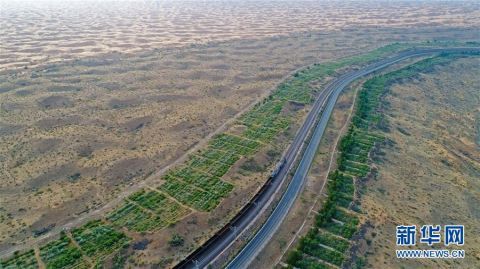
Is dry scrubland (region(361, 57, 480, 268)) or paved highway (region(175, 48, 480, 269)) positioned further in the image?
dry scrubland (region(361, 57, 480, 268))

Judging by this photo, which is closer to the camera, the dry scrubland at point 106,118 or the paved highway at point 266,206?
the paved highway at point 266,206

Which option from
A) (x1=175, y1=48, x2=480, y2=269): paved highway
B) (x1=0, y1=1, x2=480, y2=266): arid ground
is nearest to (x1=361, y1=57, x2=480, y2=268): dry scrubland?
(x1=175, y1=48, x2=480, y2=269): paved highway

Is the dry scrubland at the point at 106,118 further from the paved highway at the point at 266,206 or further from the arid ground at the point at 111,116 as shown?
the paved highway at the point at 266,206

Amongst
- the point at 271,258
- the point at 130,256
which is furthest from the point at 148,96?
the point at 271,258

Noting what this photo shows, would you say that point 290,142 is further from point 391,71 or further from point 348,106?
point 391,71

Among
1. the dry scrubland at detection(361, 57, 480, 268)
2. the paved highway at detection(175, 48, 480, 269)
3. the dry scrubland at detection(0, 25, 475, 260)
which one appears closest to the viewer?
the paved highway at detection(175, 48, 480, 269)

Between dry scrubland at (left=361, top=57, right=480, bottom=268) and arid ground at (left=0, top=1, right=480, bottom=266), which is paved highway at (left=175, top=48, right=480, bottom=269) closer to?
arid ground at (left=0, top=1, right=480, bottom=266)

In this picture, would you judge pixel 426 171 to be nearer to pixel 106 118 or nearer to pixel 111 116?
pixel 111 116

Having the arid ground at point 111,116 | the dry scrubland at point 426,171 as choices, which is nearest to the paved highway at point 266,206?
the arid ground at point 111,116
